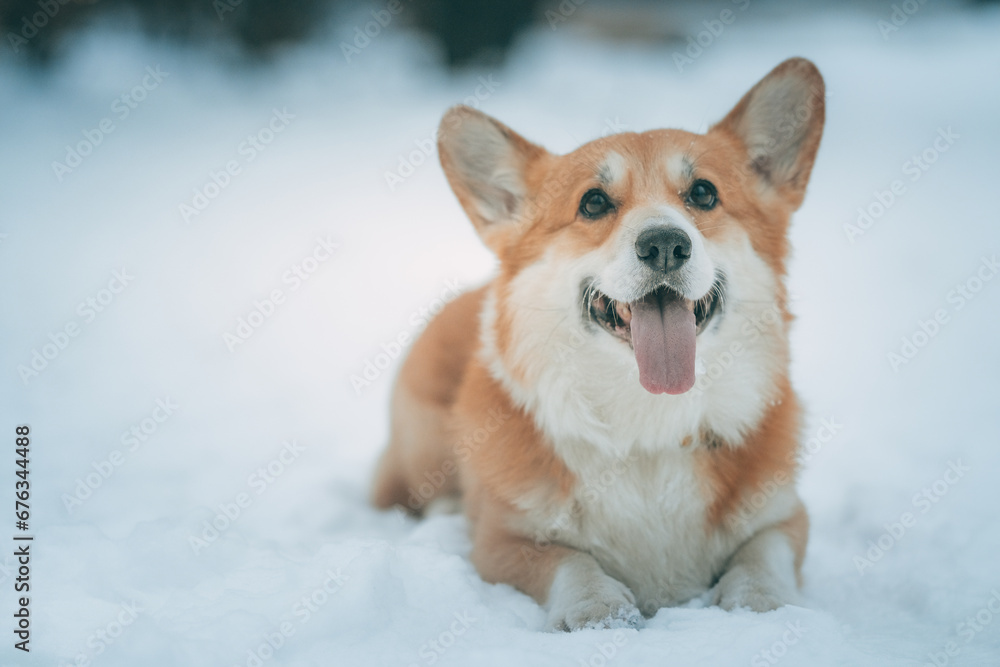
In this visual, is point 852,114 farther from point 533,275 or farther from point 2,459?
point 2,459

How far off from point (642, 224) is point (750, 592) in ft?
3.66

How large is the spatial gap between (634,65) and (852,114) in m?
Result: 3.13

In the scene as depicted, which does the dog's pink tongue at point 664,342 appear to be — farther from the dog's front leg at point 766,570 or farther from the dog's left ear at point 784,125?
the dog's left ear at point 784,125

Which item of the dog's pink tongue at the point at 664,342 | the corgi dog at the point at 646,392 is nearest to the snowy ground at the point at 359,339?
the corgi dog at the point at 646,392

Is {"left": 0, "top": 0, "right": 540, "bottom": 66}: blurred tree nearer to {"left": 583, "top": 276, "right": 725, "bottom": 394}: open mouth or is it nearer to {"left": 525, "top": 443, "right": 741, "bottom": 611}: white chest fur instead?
{"left": 583, "top": 276, "right": 725, "bottom": 394}: open mouth

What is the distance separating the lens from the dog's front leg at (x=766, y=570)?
209 centimetres

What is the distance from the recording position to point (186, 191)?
7742 mm

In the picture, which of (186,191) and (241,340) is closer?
(241,340)

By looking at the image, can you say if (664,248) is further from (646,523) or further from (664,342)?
(646,523)

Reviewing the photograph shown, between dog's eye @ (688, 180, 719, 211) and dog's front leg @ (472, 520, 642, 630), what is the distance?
1.20 m

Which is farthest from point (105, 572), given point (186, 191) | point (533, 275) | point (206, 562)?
point (186, 191)

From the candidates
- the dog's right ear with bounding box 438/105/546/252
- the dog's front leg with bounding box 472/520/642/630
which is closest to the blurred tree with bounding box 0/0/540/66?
the dog's right ear with bounding box 438/105/546/252

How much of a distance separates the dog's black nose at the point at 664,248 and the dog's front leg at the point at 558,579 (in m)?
0.93

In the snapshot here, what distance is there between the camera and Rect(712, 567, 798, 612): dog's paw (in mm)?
2061
